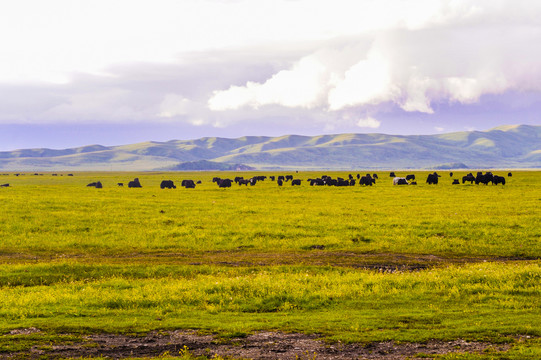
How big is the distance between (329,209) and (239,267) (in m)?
22.1

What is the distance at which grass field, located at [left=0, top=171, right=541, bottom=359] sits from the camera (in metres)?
12.8

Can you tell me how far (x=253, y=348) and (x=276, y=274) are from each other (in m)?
10.0

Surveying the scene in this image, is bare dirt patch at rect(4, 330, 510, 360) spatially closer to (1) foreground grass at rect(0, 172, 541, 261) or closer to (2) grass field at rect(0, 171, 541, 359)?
(2) grass field at rect(0, 171, 541, 359)

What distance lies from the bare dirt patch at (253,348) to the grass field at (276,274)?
0.95ft

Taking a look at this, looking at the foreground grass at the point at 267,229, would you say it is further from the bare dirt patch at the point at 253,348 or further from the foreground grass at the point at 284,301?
the bare dirt patch at the point at 253,348

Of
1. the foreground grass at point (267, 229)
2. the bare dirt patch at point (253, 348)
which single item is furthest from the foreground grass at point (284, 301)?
the foreground grass at point (267, 229)

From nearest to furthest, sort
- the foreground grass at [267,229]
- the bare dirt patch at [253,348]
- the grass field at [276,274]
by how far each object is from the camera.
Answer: the bare dirt patch at [253,348]
the grass field at [276,274]
the foreground grass at [267,229]

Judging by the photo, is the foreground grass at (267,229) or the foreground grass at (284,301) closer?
the foreground grass at (284,301)

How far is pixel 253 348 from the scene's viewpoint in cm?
1113

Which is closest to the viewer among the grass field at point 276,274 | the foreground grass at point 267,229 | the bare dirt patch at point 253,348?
the bare dirt patch at point 253,348

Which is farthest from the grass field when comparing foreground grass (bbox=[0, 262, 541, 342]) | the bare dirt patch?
the bare dirt patch

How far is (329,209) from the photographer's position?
44.1 metres

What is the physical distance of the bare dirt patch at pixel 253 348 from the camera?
1059 cm

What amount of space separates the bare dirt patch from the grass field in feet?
0.95
